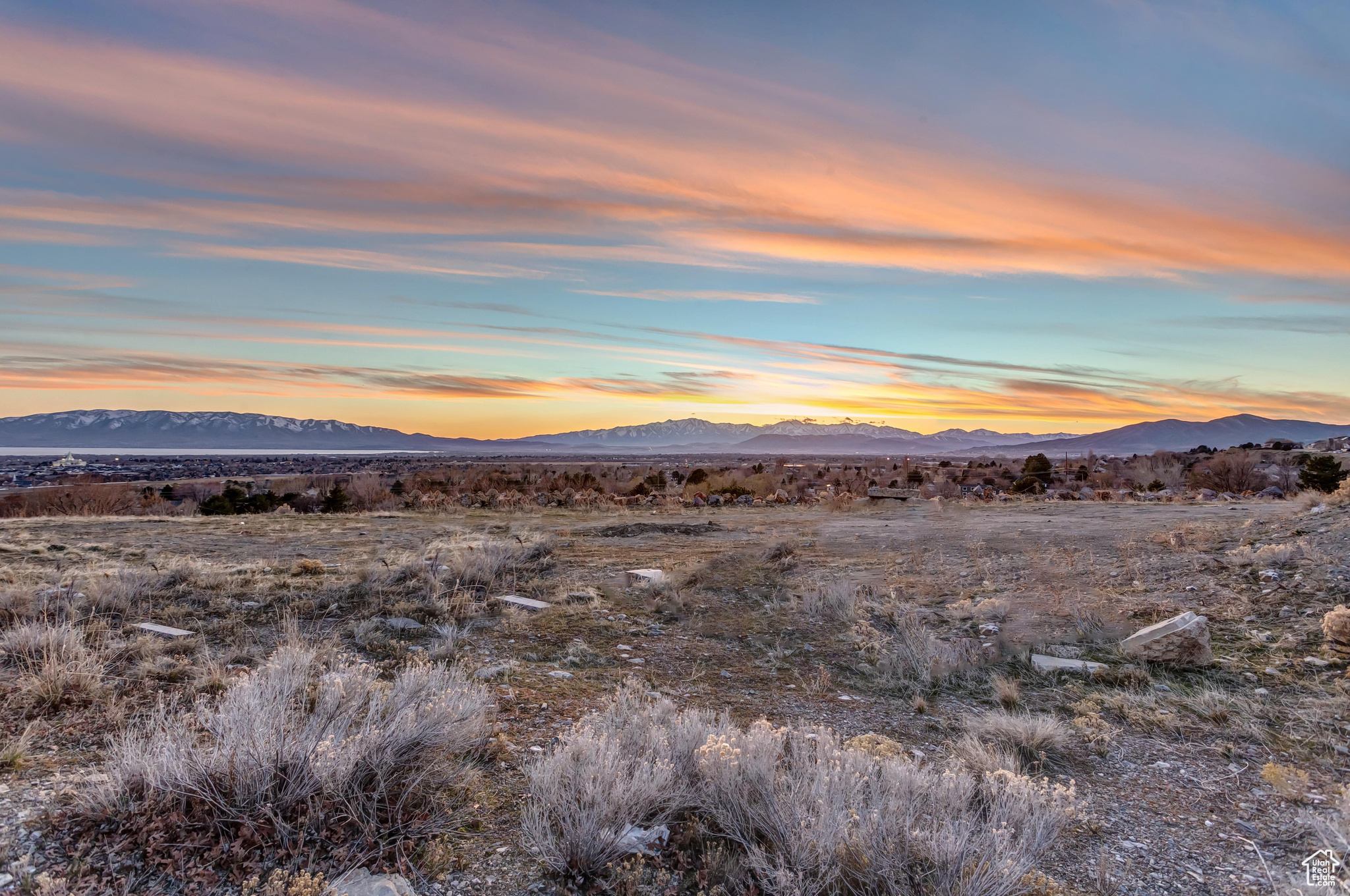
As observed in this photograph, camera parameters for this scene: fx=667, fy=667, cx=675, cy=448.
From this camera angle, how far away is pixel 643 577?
36.6 feet

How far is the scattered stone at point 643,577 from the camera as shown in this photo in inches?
431

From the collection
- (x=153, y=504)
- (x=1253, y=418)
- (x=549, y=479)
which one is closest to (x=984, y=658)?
(x=153, y=504)

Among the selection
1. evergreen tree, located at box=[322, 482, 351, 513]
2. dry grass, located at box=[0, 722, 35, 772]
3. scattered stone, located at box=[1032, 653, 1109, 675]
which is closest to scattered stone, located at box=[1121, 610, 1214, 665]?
scattered stone, located at box=[1032, 653, 1109, 675]

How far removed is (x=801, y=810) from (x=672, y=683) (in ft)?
11.1

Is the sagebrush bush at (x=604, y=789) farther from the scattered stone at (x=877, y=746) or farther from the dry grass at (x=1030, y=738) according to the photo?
the dry grass at (x=1030, y=738)

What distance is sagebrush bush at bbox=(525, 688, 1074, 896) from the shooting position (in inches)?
131

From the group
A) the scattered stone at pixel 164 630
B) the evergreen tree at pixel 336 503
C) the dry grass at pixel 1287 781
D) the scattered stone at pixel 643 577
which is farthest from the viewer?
the evergreen tree at pixel 336 503

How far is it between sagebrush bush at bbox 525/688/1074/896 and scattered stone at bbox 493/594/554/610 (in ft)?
16.6

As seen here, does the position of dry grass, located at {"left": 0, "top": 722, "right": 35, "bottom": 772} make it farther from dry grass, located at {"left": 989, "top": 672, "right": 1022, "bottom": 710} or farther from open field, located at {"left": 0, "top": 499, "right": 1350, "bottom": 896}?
dry grass, located at {"left": 989, "top": 672, "right": 1022, "bottom": 710}

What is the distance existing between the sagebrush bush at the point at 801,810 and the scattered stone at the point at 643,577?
6.46 meters

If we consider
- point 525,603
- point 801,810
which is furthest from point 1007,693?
point 525,603

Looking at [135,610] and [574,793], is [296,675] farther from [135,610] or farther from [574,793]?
[135,610]

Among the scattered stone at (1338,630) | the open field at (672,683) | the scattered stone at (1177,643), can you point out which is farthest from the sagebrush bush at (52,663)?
the scattered stone at (1338,630)

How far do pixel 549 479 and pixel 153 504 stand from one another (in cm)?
2004
